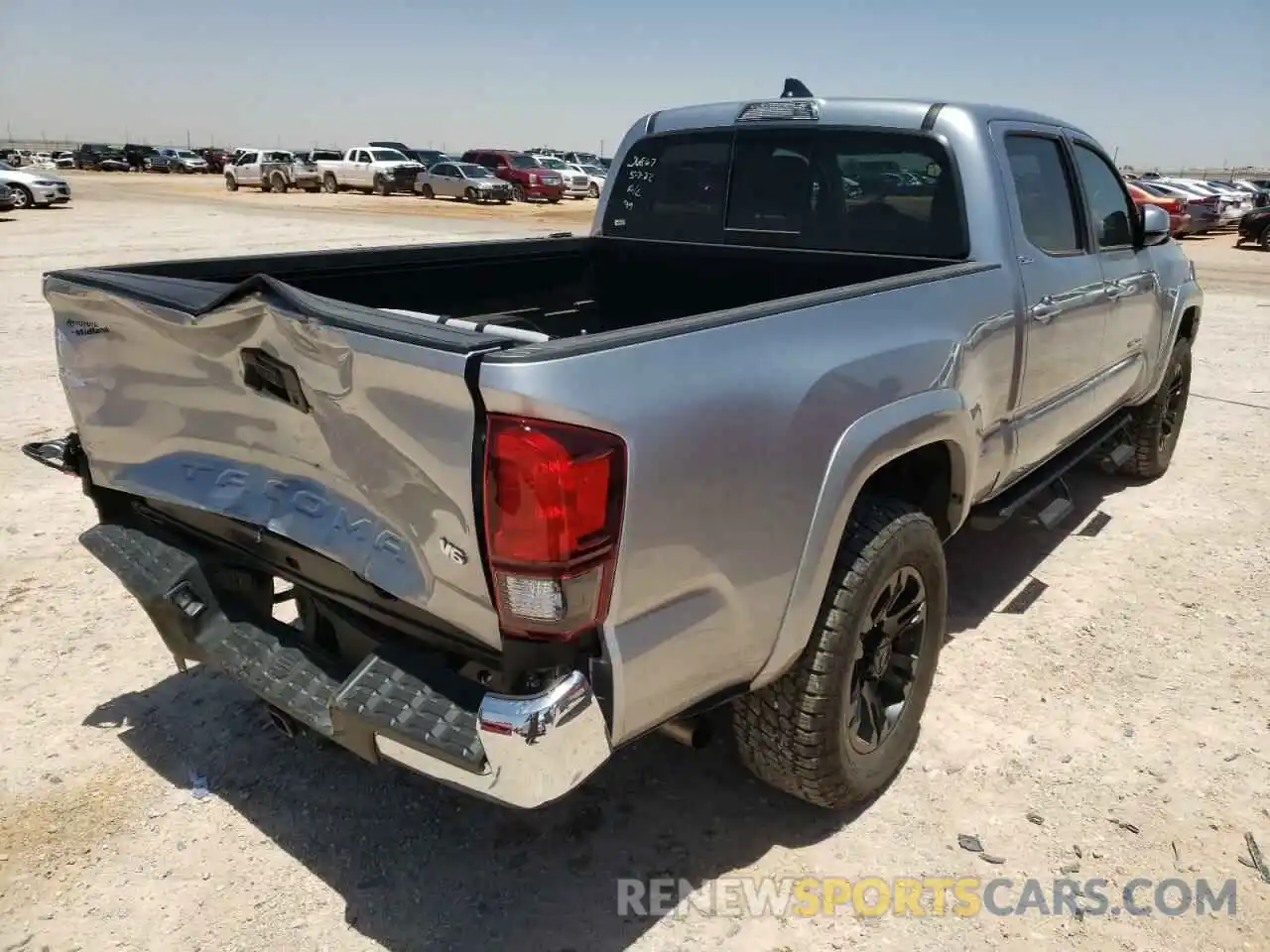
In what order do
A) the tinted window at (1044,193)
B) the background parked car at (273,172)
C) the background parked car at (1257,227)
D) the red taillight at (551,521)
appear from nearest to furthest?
the red taillight at (551,521) → the tinted window at (1044,193) → the background parked car at (1257,227) → the background parked car at (273,172)

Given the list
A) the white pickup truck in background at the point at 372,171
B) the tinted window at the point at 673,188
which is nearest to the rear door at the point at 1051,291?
the tinted window at the point at 673,188

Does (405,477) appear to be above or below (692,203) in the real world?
below

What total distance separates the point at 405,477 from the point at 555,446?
38 centimetres

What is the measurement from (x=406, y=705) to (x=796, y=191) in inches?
109

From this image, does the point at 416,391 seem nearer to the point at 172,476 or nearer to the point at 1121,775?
the point at 172,476

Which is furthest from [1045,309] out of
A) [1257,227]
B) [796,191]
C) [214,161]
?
[214,161]

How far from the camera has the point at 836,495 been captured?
2.41 m

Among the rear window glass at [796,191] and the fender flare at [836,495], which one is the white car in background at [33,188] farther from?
the fender flare at [836,495]

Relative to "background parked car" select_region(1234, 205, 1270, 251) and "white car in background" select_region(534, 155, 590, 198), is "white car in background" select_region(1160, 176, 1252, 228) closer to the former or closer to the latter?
"background parked car" select_region(1234, 205, 1270, 251)

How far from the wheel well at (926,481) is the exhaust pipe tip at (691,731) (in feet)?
3.41

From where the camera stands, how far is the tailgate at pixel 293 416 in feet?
6.27

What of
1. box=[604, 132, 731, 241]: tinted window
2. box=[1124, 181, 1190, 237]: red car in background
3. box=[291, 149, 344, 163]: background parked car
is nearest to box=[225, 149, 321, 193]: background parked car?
box=[291, 149, 344, 163]: background parked car

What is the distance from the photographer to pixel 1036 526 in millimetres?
5234

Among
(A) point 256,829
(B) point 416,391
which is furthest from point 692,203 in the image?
(A) point 256,829
